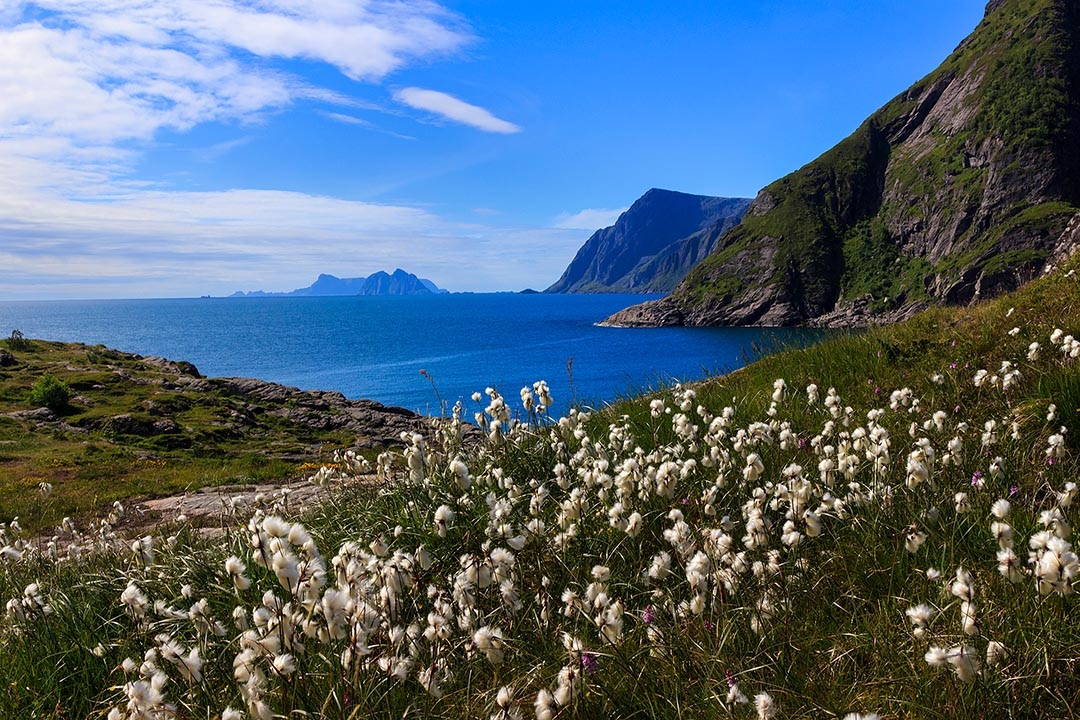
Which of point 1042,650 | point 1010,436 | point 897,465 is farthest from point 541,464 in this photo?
point 1042,650

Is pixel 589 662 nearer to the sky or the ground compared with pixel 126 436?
nearer to the sky

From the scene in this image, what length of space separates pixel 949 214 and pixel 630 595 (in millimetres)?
189216

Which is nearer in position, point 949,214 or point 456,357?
point 456,357

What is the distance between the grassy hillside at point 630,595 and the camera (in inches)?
126

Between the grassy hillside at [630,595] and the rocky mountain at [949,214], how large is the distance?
145047mm

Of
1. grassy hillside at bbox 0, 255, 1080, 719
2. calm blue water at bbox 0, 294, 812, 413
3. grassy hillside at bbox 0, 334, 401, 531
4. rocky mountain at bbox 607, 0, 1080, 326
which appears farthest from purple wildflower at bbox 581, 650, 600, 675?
rocky mountain at bbox 607, 0, 1080, 326

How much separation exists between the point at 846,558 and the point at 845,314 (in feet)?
552

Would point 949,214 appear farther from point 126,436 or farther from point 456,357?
point 126,436

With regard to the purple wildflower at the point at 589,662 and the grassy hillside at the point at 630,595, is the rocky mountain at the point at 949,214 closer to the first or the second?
the grassy hillside at the point at 630,595

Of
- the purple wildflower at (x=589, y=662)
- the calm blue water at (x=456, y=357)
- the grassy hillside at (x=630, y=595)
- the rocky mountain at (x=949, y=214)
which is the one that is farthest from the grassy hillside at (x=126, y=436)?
the rocky mountain at (x=949, y=214)

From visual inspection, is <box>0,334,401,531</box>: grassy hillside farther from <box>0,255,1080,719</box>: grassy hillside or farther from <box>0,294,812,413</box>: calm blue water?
<box>0,294,812,413</box>: calm blue water

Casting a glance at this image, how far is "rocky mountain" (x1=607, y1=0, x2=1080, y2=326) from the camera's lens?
147 meters

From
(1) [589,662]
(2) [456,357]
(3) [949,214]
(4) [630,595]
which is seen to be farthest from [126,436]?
(3) [949,214]

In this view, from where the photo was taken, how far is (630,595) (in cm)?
488
